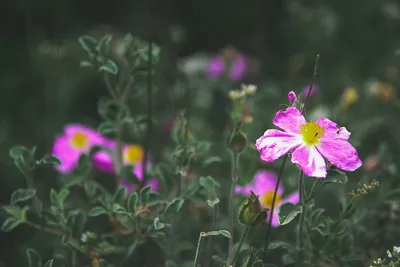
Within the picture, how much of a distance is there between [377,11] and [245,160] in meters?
1.01

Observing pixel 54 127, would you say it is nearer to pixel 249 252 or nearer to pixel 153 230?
pixel 153 230

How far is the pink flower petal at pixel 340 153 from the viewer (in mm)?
820

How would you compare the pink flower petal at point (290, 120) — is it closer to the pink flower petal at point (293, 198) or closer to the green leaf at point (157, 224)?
the green leaf at point (157, 224)

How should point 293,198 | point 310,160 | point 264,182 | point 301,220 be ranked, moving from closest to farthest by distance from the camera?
point 310,160 < point 301,220 < point 293,198 < point 264,182

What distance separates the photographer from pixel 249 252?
2.82ft

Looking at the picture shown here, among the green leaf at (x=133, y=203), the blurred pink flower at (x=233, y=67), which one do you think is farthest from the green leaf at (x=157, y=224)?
Answer: the blurred pink flower at (x=233, y=67)

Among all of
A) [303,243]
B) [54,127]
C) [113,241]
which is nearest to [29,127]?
[54,127]

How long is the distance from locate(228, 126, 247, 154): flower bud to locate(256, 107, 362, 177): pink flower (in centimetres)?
10

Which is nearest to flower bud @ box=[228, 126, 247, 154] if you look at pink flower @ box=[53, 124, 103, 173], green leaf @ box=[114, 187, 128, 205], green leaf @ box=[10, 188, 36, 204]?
green leaf @ box=[114, 187, 128, 205]

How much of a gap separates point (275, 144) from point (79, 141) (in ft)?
2.29

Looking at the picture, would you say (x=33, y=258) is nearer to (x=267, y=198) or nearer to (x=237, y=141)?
(x=237, y=141)

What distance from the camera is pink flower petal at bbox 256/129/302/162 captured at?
2.68ft

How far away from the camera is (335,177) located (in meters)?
0.87

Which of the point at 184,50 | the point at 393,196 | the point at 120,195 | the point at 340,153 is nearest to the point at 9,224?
the point at 120,195
